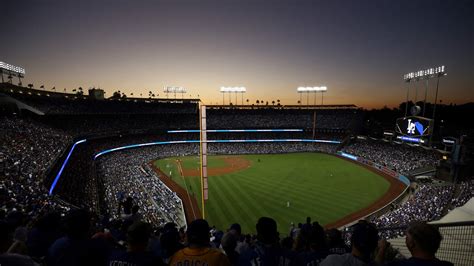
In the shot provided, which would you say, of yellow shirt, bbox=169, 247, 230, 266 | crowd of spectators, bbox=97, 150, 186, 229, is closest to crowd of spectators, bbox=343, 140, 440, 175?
crowd of spectators, bbox=97, 150, 186, 229

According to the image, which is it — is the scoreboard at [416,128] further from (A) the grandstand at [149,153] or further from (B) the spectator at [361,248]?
(B) the spectator at [361,248]

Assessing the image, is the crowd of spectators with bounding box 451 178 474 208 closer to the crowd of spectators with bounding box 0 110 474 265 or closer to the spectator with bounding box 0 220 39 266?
the crowd of spectators with bounding box 0 110 474 265

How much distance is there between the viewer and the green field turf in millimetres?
25612

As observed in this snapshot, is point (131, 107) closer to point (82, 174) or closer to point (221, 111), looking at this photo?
point (221, 111)

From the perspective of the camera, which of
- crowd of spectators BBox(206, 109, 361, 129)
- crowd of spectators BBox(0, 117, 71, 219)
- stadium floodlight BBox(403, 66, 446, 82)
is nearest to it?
crowd of spectators BBox(0, 117, 71, 219)


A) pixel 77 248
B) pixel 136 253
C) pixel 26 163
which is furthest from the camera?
pixel 26 163

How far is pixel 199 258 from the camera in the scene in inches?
121

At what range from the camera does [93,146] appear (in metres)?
49.5

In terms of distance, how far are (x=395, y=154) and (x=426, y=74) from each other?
14.7 metres

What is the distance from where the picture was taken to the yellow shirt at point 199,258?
3057 mm

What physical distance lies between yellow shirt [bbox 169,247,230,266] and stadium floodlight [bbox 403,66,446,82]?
4906cm

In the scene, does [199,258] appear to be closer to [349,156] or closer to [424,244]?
[424,244]

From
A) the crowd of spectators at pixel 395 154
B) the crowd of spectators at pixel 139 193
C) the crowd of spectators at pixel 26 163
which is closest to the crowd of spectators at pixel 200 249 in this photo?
the crowd of spectators at pixel 26 163

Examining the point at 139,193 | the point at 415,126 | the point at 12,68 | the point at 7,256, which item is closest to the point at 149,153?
the point at 12,68
